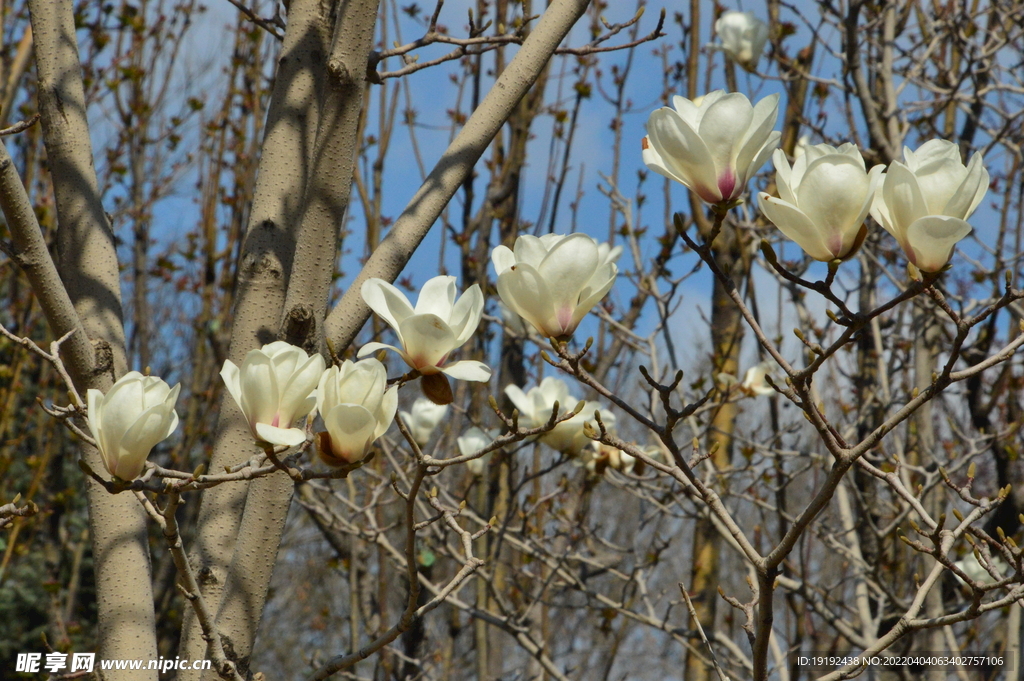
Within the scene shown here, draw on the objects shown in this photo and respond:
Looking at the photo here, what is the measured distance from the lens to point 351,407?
823 mm

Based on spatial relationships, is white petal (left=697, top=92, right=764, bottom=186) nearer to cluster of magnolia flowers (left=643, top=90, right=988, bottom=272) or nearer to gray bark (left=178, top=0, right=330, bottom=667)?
cluster of magnolia flowers (left=643, top=90, right=988, bottom=272)

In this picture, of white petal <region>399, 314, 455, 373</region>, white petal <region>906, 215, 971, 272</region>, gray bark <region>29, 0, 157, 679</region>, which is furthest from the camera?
gray bark <region>29, 0, 157, 679</region>

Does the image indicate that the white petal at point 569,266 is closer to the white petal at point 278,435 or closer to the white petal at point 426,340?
the white petal at point 426,340

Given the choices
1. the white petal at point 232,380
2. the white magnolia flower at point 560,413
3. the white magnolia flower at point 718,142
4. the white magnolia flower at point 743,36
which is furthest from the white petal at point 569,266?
the white magnolia flower at point 743,36

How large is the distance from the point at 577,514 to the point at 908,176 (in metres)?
2.18

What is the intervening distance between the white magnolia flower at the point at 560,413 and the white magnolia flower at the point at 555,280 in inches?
41.8

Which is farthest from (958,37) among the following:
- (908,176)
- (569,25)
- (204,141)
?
(204,141)

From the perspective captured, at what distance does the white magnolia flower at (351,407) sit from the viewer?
0.84 m

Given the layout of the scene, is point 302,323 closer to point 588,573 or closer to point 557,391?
point 557,391

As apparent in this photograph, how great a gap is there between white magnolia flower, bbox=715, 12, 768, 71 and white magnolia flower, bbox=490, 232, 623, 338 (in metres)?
2.24

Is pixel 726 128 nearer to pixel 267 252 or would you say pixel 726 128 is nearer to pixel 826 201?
pixel 826 201

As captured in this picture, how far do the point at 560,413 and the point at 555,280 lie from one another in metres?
1.13

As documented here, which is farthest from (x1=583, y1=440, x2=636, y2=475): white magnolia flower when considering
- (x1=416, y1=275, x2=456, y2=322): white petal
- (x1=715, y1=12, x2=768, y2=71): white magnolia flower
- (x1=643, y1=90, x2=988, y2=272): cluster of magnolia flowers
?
(x1=715, y1=12, x2=768, y2=71): white magnolia flower

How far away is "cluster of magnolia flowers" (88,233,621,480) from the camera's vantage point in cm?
83
